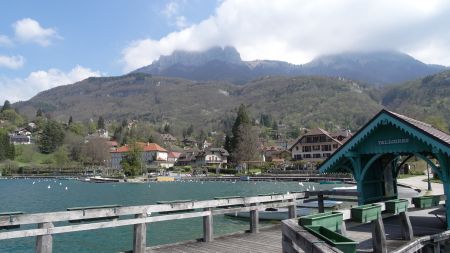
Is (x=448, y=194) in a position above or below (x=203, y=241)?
above

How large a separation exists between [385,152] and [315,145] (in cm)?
11556

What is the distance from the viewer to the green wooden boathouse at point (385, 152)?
14375 millimetres

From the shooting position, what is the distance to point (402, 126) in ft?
49.7

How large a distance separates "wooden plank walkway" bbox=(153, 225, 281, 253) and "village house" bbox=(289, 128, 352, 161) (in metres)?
114

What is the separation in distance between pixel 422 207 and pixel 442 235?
1968 millimetres

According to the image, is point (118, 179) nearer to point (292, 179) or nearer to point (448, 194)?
point (292, 179)

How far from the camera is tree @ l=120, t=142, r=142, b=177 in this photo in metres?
138

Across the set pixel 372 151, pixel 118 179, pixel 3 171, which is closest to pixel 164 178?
pixel 118 179

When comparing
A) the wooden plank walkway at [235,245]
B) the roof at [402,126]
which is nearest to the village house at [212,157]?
the roof at [402,126]

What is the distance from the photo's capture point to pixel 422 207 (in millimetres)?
14336

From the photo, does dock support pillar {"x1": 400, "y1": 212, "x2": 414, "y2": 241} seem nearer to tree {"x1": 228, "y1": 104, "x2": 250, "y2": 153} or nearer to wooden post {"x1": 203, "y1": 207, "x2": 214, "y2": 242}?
wooden post {"x1": 203, "y1": 207, "x2": 214, "y2": 242}

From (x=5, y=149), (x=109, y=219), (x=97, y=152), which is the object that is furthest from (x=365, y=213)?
(x=5, y=149)

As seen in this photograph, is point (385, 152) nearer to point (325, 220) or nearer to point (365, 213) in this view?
point (365, 213)

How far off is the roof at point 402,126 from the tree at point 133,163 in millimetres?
125436
